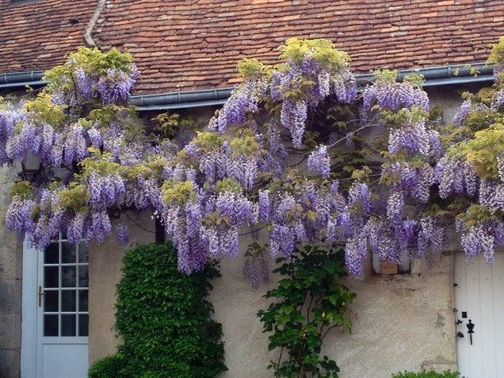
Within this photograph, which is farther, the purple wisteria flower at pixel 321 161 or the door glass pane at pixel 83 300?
the door glass pane at pixel 83 300

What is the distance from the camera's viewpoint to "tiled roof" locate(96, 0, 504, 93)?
960 centimetres

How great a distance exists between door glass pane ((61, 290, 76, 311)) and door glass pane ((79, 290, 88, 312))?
9 centimetres

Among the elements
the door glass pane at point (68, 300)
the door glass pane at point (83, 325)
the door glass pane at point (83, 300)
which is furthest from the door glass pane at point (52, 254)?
the door glass pane at point (83, 325)

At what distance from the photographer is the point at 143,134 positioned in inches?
399

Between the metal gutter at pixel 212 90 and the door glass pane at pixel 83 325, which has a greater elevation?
the metal gutter at pixel 212 90

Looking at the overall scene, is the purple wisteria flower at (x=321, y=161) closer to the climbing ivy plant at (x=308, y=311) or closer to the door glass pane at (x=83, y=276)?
the climbing ivy plant at (x=308, y=311)

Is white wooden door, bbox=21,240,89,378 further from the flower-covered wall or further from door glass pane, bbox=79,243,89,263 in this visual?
the flower-covered wall

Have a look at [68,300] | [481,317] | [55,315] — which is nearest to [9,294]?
[55,315]

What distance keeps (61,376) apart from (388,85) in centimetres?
537

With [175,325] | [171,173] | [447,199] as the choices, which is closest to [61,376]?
[175,325]

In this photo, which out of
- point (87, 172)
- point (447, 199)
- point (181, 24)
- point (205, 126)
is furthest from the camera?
point (181, 24)

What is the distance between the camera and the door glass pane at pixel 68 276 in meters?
10.8

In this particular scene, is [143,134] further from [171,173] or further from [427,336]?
[427,336]

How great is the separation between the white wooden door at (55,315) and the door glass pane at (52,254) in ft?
0.13
